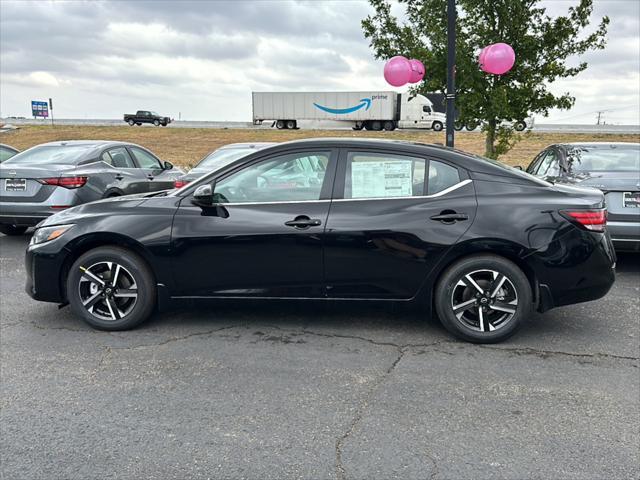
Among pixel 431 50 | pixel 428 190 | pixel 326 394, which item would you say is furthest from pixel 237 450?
pixel 431 50

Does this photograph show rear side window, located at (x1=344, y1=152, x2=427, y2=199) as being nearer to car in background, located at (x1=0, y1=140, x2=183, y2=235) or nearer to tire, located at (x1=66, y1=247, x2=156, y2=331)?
tire, located at (x1=66, y1=247, x2=156, y2=331)

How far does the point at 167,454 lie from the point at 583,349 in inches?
124

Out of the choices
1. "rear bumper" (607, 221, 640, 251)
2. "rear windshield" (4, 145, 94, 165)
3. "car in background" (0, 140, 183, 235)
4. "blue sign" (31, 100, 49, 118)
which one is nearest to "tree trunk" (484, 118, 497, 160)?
"rear bumper" (607, 221, 640, 251)

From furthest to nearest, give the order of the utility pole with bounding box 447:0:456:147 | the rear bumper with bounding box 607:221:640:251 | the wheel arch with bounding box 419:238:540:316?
the utility pole with bounding box 447:0:456:147 < the rear bumper with bounding box 607:221:640:251 < the wheel arch with bounding box 419:238:540:316

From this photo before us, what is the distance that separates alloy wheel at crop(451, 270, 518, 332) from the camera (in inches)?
168

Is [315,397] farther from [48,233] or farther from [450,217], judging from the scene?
[48,233]

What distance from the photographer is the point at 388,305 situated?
4.43 m

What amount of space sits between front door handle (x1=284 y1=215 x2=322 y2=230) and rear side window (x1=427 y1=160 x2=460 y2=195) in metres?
0.91

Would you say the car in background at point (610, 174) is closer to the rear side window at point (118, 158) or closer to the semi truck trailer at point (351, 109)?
the rear side window at point (118, 158)

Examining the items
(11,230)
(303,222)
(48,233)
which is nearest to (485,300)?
(303,222)

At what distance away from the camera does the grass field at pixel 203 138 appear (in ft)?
87.0

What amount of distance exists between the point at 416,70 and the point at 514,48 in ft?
7.08

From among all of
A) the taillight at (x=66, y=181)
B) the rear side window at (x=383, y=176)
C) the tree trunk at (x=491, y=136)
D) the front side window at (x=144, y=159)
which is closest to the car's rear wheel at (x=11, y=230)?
the taillight at (x=66, y=181)

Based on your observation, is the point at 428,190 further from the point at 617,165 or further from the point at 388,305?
the point at 617,165
